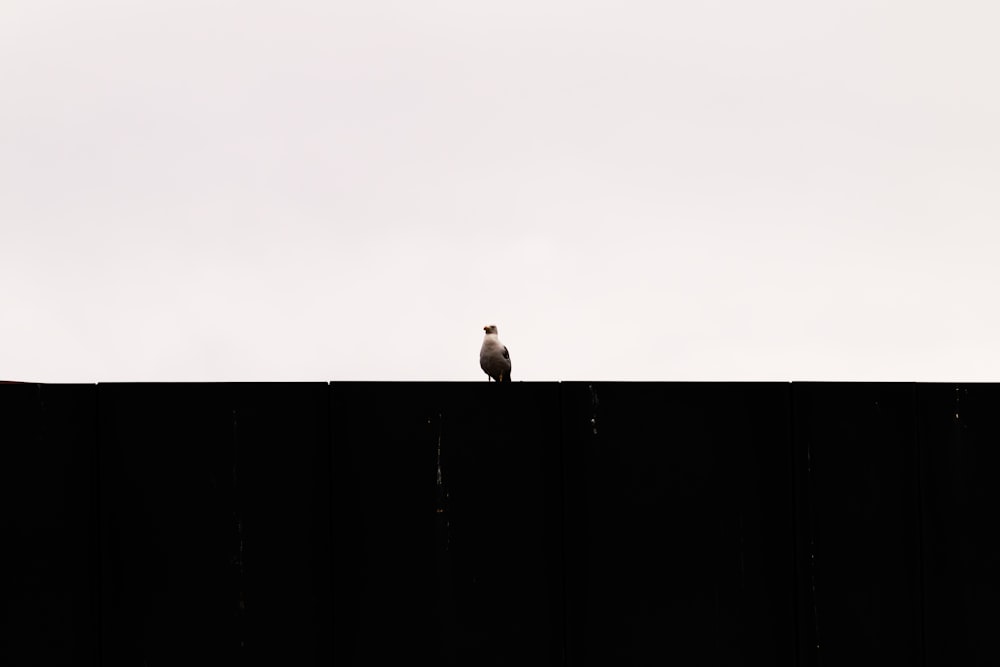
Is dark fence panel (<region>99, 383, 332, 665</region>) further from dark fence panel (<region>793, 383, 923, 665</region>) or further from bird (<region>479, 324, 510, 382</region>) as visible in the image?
dark fence panel (<region>793, 383, 923, 665</region>)

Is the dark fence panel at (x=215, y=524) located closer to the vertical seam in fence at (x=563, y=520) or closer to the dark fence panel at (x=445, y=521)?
the dark fence panel at (x=445, y=521)

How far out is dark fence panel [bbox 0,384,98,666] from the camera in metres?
8.59

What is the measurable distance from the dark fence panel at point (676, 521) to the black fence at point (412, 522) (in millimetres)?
19

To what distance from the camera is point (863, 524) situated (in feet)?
29.9

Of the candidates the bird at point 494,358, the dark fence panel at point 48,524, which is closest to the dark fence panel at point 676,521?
the bird at point 494,358

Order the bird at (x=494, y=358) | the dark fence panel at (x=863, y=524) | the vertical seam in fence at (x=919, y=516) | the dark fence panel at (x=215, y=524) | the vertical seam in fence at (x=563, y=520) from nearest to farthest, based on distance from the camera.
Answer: the dark fence panel at (x=215, y=524), the vertical seam in fence at (x=563, y=520), the dark fence panel at (x=863, y=524), the vertical seam in fence at (x=919, y=516), the bird at (x=494, y=358)

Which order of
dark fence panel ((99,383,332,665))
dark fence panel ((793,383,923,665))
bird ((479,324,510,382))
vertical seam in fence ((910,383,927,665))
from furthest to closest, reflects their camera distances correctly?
1. bird ((479,324,510,382))
2. vertical seam in fence ((910,383,927,665))
3. dark fence panel ((793,383,923,665))
4. dark fence panel ((99,383,332,665))

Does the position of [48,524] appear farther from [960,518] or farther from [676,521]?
[960,518]

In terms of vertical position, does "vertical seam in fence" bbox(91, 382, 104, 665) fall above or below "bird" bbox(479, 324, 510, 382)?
below

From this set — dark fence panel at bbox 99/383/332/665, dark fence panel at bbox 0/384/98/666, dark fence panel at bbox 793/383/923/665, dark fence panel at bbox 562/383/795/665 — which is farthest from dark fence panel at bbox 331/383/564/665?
dark fence panel at bbox 793/383/923/665

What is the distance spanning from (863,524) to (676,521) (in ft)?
6.03

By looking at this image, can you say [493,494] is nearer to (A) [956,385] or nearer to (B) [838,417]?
(B) [838,417]

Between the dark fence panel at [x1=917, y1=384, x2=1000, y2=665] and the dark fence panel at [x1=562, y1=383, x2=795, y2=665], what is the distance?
4.94ft

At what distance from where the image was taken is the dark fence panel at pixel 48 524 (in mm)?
8594
